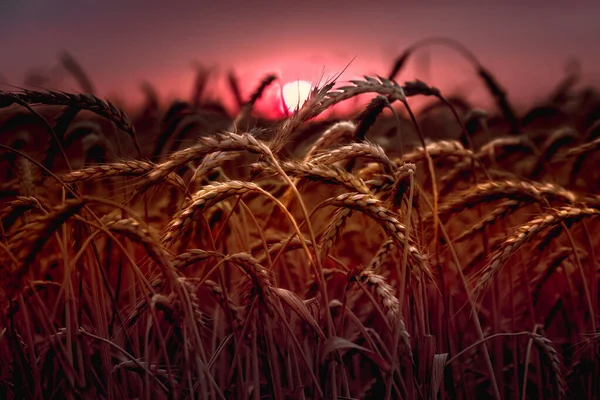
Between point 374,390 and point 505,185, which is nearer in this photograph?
point 505,185

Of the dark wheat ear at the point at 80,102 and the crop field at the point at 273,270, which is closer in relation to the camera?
the crop field at the point at 273,270

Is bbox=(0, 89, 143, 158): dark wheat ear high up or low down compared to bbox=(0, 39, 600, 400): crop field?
up

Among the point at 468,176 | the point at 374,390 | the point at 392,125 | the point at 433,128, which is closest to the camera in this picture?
the point at 374,390

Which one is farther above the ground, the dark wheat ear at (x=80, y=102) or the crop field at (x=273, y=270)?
the dark wheat ear at (x=80, y=102)

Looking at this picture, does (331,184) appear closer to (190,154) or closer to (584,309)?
(190,154)

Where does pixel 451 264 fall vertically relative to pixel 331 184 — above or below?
below

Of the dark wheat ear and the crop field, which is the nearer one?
the crop field

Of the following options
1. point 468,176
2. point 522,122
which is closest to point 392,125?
point 522,122

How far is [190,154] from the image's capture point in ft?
5.83

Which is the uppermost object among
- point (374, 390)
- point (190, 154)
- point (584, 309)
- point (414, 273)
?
point (190, 154)

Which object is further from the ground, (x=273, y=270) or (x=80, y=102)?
(x=80, y=102)

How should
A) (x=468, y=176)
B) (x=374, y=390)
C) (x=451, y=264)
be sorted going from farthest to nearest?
(x=468, y=176), (x=451, y=264), (x=374, y=390)

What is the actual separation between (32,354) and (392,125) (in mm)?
3518

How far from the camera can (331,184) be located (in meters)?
1.98
